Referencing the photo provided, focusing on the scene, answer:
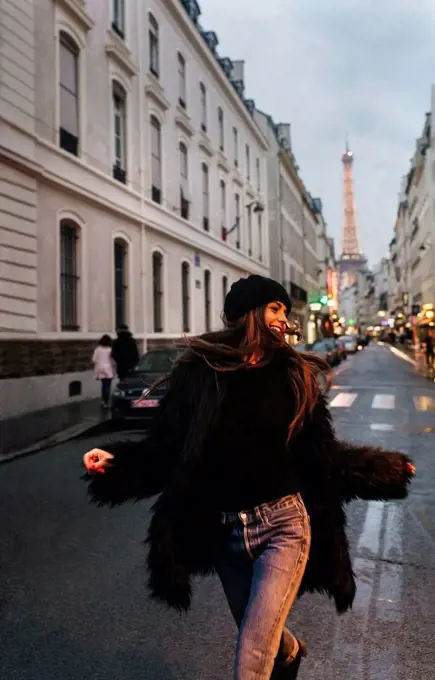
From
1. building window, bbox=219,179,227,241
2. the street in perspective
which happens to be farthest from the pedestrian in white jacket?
building window, bbox=219,179,227,241

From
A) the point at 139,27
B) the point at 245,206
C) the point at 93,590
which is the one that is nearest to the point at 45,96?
the point at 139,27

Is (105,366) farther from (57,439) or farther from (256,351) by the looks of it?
(256,351)

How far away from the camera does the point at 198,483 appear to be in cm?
246

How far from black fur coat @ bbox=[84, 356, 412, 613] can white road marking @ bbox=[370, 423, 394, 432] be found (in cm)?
988

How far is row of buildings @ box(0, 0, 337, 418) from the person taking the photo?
1438cm

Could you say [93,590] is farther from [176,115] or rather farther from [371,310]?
[371,310]

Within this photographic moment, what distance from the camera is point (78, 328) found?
57.2 feet

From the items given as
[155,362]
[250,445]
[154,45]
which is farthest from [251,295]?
[154,45]

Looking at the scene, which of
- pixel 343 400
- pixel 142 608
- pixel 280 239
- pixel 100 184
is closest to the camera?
pixel 142 608

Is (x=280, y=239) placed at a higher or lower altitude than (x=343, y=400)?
higher

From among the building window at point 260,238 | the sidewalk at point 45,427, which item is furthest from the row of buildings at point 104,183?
the building window at point 260,238

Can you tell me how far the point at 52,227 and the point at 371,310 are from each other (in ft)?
619

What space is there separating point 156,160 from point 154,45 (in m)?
4.08

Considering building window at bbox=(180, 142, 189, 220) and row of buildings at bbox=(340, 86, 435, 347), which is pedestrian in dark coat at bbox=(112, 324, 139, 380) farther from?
row of buildings at bbox=(340, 86, 435, 347)
